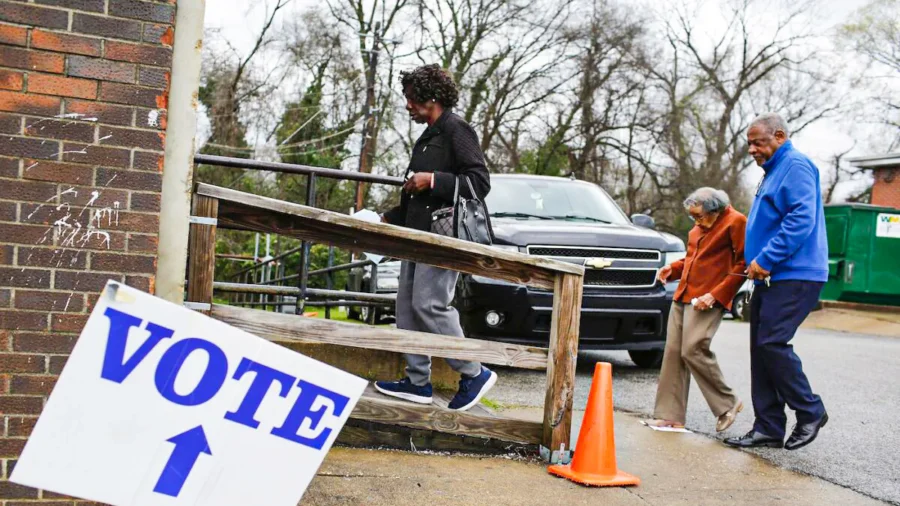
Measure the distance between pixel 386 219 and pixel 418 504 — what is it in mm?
1954

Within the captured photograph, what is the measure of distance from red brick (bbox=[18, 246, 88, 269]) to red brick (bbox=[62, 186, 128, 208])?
15 cm

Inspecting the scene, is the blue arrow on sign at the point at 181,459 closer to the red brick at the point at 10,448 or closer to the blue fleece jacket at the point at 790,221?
the red brick at the point at 10,448

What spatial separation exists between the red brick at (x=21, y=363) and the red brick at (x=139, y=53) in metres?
1.08

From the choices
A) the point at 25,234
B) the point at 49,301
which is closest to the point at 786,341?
the point at 49,301

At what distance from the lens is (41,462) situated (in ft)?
6.49

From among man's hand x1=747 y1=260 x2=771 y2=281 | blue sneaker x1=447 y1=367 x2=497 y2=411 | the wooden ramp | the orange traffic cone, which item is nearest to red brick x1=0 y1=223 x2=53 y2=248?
the wooden ramp

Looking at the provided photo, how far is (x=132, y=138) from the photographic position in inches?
124

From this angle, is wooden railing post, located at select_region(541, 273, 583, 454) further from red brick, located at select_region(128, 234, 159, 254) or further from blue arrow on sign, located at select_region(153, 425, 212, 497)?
blue arrow on sign, located at select_region(153, 425, 212, 497)

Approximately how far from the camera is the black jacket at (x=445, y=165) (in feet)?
15.5

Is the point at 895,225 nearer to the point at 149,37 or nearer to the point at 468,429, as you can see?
the point at 468,429

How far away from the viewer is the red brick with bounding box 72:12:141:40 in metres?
3.07

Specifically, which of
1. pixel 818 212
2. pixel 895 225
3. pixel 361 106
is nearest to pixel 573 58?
pixel 361 106

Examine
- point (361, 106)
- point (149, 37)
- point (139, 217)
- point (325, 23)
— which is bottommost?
point (139, 217)

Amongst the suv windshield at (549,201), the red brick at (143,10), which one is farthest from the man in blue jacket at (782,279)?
the red brick at (143,10)
